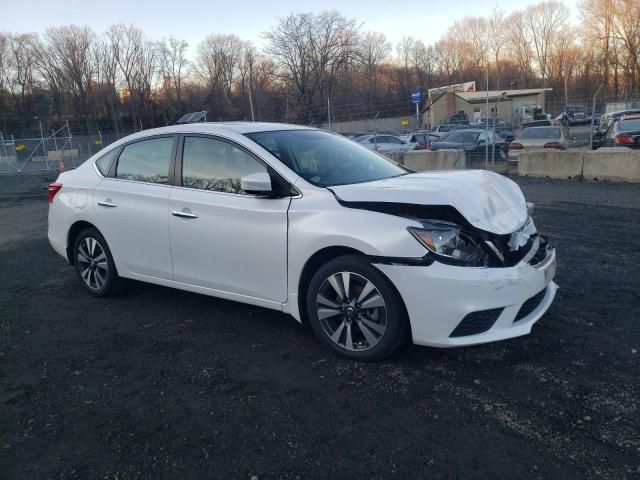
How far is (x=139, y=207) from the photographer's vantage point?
167 inches

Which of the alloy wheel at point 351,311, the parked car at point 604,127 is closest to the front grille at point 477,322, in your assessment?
the alloy wheel at point 351,311

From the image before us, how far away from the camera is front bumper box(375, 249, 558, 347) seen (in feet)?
9.39

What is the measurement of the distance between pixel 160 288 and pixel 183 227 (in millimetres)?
1461

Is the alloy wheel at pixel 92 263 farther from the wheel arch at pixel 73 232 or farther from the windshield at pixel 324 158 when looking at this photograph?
the windshield at pixel 324 158

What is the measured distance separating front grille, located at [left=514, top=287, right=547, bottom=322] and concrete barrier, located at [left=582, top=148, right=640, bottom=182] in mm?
9535

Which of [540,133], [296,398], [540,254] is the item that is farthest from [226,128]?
[540,133]

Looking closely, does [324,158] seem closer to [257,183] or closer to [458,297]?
[257,183]

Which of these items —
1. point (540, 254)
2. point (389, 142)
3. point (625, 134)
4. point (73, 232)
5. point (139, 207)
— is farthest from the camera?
point (389, 142)

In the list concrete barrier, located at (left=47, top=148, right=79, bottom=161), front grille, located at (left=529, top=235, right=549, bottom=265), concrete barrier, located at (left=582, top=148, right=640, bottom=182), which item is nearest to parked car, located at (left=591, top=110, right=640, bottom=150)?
concrete barrier, located at (left=582, top=148, right=640, bottom=182)

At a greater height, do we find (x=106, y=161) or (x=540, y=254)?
(x=106, y=161)

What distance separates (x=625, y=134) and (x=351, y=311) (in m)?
14.4

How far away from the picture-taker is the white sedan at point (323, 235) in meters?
2.95

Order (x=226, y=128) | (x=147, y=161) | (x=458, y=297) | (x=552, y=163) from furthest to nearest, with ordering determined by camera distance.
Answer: (x=552, y=163), (x=147, y=161), (x=226, y=128), (x=458, y=297)

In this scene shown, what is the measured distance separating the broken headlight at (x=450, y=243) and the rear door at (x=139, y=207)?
220cm
